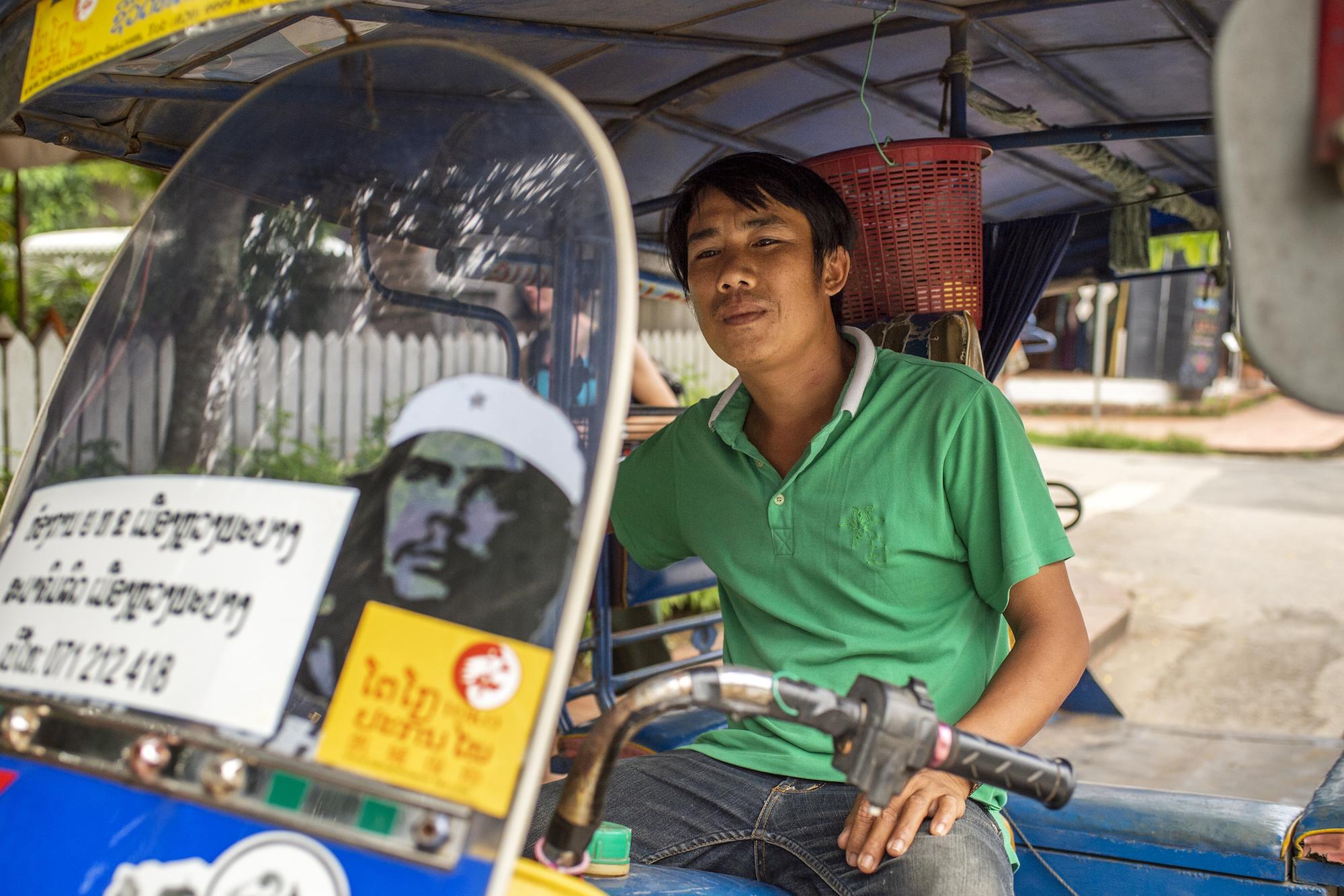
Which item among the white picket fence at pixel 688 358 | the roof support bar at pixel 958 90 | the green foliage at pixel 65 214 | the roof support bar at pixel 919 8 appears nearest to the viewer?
the roof support bar at pixel 919 8

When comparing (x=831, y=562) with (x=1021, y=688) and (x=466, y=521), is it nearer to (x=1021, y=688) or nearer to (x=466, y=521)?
(x=1021, y=688)

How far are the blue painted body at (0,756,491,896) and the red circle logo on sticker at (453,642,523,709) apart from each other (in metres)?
0.13

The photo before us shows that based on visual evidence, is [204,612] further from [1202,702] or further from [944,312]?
[1202,702]

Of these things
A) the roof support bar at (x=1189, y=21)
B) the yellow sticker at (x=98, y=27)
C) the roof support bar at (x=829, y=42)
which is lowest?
the yellow sticker at (x=98, y=27)

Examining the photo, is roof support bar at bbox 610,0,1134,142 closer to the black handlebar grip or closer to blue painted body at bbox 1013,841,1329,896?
the black handlebar grip

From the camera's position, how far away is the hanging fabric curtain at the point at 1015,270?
2850 mm

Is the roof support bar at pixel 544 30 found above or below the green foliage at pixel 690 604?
above

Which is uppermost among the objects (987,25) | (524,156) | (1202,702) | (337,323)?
(987,25)

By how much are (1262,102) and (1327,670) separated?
19.9 ft

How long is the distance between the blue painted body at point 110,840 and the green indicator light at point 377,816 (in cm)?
2

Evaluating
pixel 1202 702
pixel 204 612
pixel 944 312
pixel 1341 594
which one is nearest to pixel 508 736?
pixel 204 612

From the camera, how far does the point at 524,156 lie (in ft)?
3.61

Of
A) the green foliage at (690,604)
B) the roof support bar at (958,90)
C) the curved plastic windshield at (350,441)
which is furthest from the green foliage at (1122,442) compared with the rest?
the curved plastic windshield at (350,441)

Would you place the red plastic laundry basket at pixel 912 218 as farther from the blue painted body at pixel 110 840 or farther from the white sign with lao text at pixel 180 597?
the blue painted body at pixel 110 840
